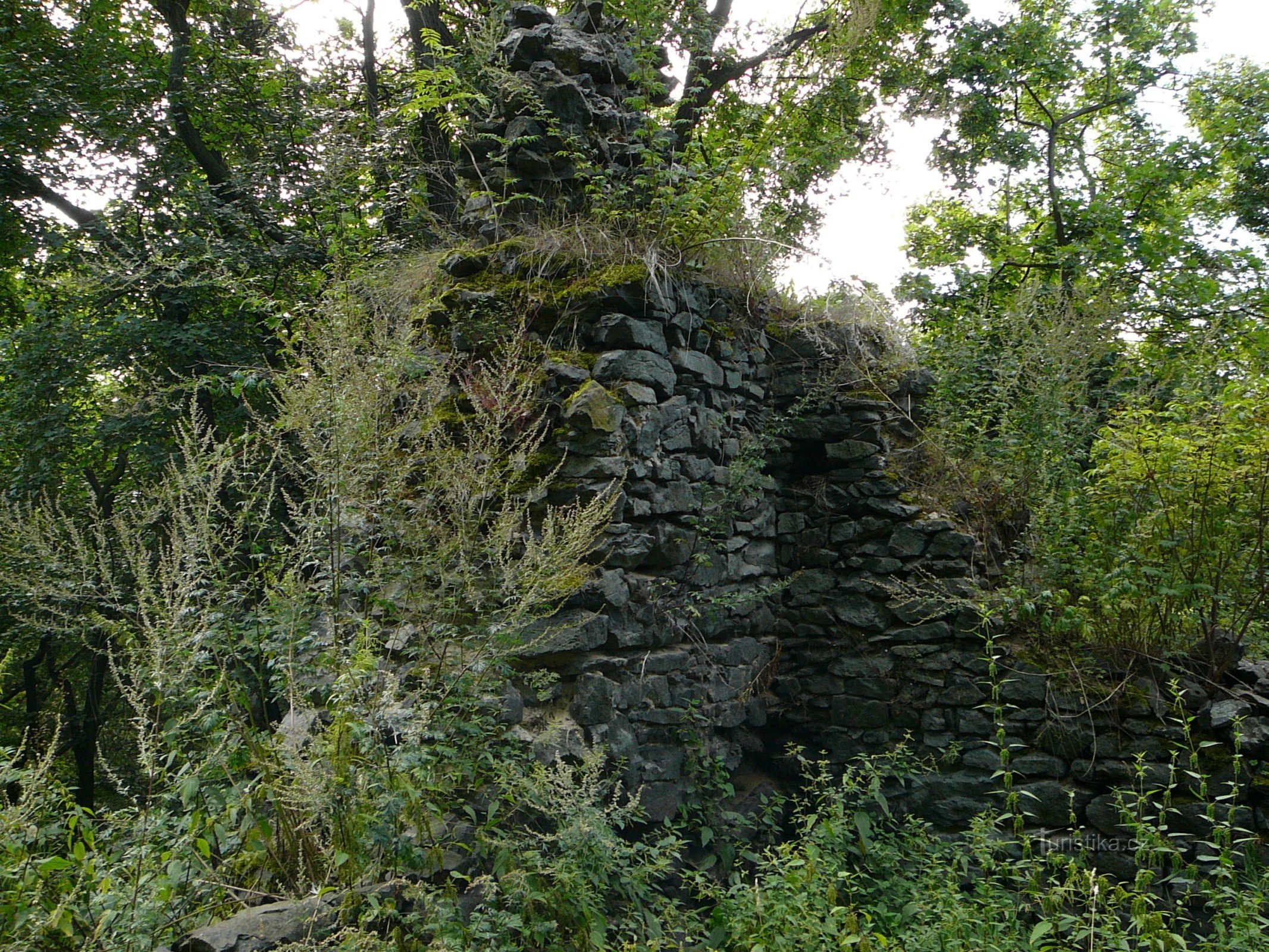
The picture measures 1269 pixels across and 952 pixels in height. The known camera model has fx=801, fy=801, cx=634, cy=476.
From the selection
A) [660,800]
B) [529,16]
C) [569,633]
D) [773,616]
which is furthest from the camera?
[773,616]

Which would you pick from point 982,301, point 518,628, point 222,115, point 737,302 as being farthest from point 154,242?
point 982,301

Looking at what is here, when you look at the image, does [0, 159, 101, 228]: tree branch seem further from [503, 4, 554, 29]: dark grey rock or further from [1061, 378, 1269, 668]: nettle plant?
[1061, 378, 1269, 668]: nettle plant

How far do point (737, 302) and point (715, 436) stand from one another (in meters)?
1.15

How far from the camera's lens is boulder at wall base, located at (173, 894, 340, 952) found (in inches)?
95.0

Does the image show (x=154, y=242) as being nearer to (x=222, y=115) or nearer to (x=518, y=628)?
(x=222, y=115)

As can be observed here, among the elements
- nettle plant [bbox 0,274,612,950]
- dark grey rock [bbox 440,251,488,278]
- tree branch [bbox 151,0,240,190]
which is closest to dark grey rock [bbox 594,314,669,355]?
nettle plant [bbox 0,274,612,950]

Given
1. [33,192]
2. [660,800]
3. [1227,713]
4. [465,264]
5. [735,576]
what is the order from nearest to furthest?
[1227,713] < [660,800] < [465,264] < [735,576] < [33,192]

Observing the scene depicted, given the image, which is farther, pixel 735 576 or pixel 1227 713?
pixel 735 576

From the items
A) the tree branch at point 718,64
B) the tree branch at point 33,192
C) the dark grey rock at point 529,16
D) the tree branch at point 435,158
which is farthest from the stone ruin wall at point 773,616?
the tree branch at point 33,192

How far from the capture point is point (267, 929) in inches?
97.0

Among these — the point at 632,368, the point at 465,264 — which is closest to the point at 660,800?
the point at 632,368

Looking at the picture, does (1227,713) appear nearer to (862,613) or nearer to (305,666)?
(862,613)

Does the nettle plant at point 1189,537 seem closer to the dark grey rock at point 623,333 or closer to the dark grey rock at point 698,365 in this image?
the dark grey rock at point 698,365

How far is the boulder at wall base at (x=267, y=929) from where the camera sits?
95.0 inches
